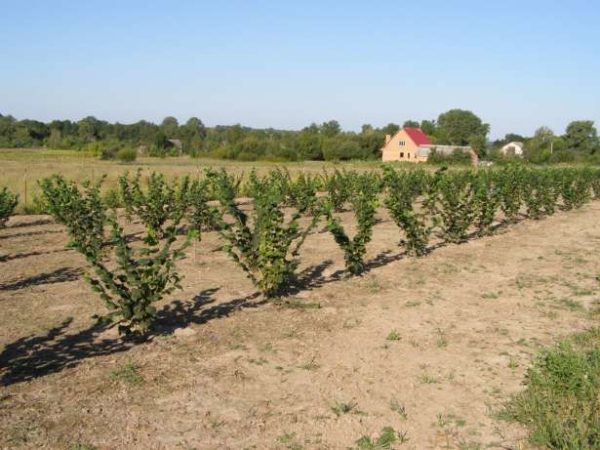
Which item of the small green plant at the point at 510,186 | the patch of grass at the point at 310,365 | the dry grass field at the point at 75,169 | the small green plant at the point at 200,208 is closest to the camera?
the patch of grass at the point at 310,365

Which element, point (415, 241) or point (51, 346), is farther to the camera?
point (415, 241)

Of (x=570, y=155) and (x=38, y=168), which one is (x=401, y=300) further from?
(x=570, y=155)

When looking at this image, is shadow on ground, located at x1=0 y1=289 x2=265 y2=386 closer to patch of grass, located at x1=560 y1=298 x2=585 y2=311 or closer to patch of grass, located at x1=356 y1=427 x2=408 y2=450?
patch of grass, located at x1=356 y1=427 x2=408 y2=450

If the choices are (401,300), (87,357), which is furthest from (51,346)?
(401,300)

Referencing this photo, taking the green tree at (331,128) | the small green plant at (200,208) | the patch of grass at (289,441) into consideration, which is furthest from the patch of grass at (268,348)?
the green tree at (331,128)

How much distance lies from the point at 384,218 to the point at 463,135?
8367 centimetres

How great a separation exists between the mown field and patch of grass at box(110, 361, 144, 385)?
2cm

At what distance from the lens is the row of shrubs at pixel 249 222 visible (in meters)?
5.59

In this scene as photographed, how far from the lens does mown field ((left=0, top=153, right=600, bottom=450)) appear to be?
158 inches

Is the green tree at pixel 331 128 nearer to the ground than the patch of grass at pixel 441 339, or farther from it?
farther from it

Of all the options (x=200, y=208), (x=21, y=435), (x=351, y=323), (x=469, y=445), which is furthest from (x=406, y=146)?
(x=21, y=435)

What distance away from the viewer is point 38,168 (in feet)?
114

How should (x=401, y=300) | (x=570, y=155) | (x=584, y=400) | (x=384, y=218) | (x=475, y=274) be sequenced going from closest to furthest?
(x=584, y=400), (x=401, y=300), (x=475, y=274), (x=384, y=218), (x=570, y=155)

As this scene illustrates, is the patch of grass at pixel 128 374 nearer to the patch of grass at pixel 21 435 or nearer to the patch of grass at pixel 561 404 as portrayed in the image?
the patch of grass at pixel 21 435
